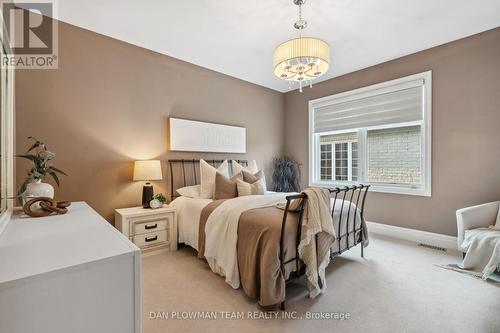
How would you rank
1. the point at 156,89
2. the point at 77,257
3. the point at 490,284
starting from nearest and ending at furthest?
the point at 77,257 < the point at 490,284 < the point at 156,89

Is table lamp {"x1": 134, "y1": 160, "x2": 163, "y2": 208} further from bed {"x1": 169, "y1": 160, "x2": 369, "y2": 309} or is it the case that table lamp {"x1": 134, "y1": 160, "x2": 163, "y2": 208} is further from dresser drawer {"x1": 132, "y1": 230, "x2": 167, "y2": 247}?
bed {"x1": 169, "y1": 160, "x2": 369, "y2": 309}

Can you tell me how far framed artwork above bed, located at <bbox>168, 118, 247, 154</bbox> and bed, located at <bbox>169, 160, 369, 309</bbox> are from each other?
1.24 m

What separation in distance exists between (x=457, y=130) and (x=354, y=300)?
2.84 metres

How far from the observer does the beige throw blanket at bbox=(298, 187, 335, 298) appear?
1934 mm

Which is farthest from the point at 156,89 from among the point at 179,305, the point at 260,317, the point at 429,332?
Answer: the point at 429,332

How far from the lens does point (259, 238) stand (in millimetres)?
1898

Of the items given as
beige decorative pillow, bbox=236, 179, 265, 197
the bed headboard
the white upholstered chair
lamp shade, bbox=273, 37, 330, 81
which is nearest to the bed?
beige decorative pillow, bbox=236, 179, 265, 197

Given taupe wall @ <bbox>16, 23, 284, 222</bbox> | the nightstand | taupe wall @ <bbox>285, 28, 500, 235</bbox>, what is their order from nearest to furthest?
taupe wall @ <bbox>16, 23, 284, 222</bbox> → the nightstand → taupe wall @ <bbox>285, 28, 500, 235</bbox>

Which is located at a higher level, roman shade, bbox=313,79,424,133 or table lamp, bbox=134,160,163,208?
roman shade, bbox=313,79,424,133

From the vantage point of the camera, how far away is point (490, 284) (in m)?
2.20

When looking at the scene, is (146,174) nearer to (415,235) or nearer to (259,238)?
(259,238)

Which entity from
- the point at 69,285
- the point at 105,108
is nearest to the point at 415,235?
the point at 69,285

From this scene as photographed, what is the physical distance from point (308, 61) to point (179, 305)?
2660mm

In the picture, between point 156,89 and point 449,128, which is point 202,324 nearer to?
point 156,89
